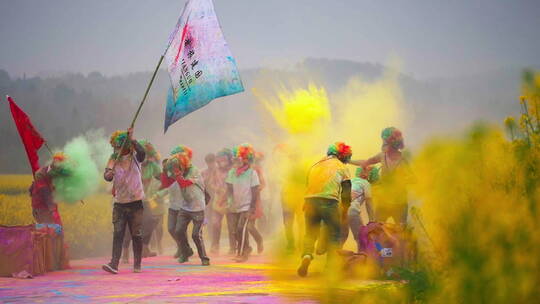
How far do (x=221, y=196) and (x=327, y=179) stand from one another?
574cm

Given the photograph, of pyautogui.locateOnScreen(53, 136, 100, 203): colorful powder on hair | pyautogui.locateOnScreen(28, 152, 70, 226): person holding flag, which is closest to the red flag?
pyautogui.locateOnScreen(28, 152, 70, 226): person holding flag

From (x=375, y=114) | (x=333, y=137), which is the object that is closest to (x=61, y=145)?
(x=333, y=137)

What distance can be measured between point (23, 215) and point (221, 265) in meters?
6.78

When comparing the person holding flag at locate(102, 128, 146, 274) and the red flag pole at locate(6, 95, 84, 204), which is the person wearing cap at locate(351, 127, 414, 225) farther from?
the red flag pole at locate(6, 95, 84, 204)

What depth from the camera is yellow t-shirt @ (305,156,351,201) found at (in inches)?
400

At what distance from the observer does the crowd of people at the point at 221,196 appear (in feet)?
33.6

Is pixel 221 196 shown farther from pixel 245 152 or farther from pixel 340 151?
pixel 340 151

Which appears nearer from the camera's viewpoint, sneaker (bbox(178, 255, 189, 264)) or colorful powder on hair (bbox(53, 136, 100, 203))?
colorful powder on hair (bbox(53, 136, 100, 203))

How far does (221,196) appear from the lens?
51.3ft

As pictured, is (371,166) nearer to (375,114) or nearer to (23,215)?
(23,215)

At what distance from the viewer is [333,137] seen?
23.4 m

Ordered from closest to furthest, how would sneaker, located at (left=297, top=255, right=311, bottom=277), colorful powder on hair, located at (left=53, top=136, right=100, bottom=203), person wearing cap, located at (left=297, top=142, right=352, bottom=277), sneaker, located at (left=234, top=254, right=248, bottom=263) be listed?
sneaker, located at (left=297, top=255, right=311, bottom=277) → person wearing cap, located at (left=297, top=142, right=352, bottom=277) → colorful powder on hair, located at (left=53, top=136, right=100, bottom=203) → sneaker, located at (left=234, top=254, right=248, bottom=263)

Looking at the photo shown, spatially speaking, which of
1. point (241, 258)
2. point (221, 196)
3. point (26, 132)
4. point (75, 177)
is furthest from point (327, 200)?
point (221, 196)

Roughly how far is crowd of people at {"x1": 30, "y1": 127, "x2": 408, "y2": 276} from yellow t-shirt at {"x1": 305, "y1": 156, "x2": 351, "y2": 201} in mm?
13
